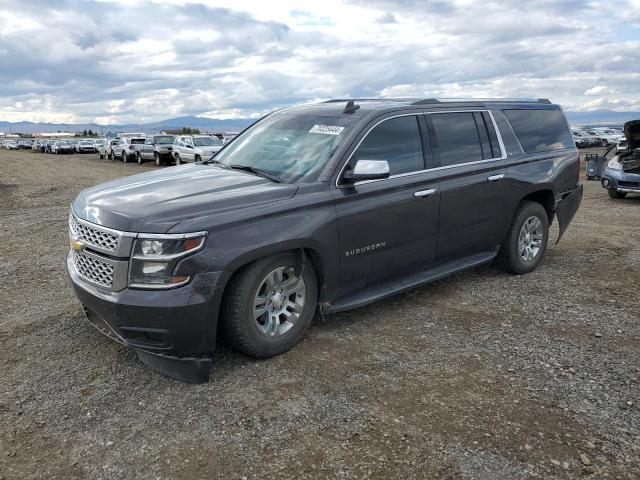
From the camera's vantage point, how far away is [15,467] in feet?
9.58

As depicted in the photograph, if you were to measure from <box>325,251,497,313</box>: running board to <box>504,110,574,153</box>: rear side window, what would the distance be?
1.34m

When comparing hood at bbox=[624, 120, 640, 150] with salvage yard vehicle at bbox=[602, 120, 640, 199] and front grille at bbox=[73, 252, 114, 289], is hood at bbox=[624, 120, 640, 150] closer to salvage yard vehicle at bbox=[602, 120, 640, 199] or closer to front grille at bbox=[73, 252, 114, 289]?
salvage yard vehicle at bbox=[602, 120, 640, 199]

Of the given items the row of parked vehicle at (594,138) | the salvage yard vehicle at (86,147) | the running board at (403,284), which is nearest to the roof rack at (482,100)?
the running board at (403,284)

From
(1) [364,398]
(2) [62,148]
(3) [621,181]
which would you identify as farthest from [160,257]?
(2) [62,148]

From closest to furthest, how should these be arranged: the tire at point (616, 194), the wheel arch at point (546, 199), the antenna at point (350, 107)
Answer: the antenna at point (350, 107) → the wheel arch at point (546, 199) → the tire at point (616, 194)

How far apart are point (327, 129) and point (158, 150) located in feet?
84.6

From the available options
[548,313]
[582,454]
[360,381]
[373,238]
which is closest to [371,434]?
[360,381]

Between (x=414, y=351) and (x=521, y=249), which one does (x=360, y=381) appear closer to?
(x=414, y=351)

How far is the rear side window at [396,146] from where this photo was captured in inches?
179

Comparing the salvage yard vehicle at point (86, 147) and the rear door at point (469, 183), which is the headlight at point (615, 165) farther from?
the salvage yard vehicle at point (86, 147)

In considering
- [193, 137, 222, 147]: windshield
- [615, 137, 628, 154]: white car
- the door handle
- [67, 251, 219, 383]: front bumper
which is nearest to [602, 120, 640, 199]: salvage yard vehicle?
[615, 137, 628, 154]: white car

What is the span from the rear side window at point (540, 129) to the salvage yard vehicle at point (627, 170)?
5941 millimetres

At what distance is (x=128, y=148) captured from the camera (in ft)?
110

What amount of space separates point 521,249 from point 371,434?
367cm
